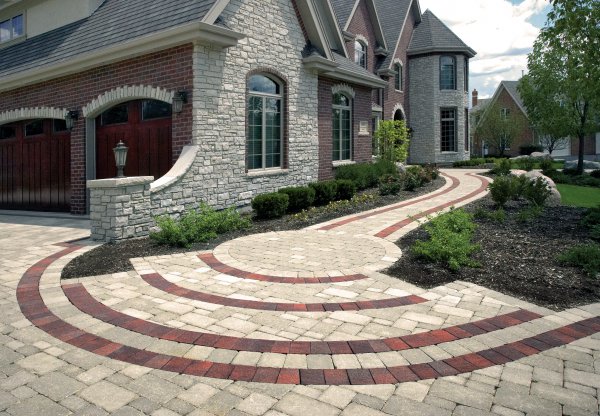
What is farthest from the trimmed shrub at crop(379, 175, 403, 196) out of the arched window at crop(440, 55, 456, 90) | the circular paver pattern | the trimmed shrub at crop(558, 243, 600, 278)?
the arched window at crop(440, 55, 456, 90)

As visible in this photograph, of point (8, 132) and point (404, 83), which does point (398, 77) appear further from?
point (8, 132)

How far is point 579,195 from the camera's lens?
16.0 metres

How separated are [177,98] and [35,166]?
7231 mm

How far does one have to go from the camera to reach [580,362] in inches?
144

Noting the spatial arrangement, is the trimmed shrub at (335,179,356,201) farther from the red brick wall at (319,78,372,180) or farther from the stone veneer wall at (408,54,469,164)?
the stone veneer wall at (408,54,469,164)

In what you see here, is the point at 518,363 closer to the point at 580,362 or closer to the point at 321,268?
the point at 580,362

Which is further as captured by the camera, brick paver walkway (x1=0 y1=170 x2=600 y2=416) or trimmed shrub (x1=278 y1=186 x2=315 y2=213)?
trimmed shrub (x1=278 y1=186 x2=315 y2=213)

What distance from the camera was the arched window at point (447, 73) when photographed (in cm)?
2833

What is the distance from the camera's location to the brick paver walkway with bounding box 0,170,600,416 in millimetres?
3092

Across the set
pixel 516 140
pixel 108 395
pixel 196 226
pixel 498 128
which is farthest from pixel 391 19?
pixel 108 395

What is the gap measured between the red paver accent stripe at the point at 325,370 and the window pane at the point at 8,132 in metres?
13.1

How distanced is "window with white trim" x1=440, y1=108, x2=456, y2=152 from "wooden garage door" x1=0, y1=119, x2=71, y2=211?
22.3 m

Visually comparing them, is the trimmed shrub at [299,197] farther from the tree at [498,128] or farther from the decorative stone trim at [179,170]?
the tree at [498,128]

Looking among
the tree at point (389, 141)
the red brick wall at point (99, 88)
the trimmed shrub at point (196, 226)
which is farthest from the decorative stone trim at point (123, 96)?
the tree at point (389, 141)
